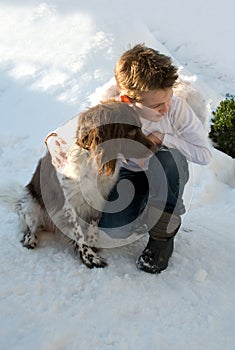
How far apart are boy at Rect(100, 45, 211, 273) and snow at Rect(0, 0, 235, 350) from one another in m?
0.24

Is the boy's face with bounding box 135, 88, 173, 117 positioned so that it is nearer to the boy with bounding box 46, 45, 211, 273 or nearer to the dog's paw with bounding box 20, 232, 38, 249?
the boy with bounding box 46, 45, 211, 273

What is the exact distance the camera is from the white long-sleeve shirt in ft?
8.98

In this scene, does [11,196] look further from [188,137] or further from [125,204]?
[188,137]

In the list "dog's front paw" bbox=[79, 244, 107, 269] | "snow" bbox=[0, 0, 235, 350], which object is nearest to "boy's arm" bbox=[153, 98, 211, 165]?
"snow" bbox=[0, 0, 235, 350]

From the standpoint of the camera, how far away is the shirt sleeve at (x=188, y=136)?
108 inches

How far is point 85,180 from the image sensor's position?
8.90 feet

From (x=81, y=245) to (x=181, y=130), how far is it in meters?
0.92

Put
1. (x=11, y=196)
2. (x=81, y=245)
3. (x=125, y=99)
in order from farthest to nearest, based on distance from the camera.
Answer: (x=11, y=196) < (x=81, y=245) < (x=125, y=99)

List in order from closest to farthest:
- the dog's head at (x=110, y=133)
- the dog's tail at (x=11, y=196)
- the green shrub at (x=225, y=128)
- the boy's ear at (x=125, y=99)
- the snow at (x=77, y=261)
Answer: the snow at (x=77, y=261) < the dog's head at (x=110, y=133) < the boy's ear at (x=125, y=99) < the dog's tail at (x=11, y=196) < the green shrub at (x=225, y=128)

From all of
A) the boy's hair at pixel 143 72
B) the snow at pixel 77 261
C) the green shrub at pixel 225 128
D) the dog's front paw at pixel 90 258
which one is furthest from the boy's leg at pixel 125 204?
the green shrub at pixel 225 128

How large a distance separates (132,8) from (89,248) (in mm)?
7285

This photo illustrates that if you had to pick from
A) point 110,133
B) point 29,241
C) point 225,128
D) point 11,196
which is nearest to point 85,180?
point 110,133

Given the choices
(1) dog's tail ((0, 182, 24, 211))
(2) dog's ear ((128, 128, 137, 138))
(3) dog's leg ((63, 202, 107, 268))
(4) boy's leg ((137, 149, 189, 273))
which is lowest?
(1) dog's tail ((0, 182, 24, 211))

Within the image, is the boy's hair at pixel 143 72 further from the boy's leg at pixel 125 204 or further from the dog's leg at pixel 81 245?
the dog's leg at pixel 81 245
